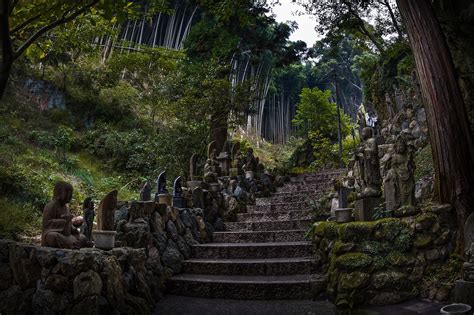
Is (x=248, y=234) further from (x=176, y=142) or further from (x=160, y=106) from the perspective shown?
(x=160, y=106)

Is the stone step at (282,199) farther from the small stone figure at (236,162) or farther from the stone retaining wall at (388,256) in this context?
the stone retaining wall at (388,256)

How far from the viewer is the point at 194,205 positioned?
27.9 feet

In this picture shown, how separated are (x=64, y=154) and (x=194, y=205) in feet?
25.2

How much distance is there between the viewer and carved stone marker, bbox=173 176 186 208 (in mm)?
7984

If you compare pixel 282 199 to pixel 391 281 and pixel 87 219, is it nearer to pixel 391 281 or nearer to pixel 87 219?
pixel 391 281

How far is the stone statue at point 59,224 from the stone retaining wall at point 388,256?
352cm

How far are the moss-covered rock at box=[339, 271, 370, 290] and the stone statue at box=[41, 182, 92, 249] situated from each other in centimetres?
347

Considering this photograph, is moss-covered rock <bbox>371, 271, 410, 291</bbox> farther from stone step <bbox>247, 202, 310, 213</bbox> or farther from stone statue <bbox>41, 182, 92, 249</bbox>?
stone step <bbox>247, 202, 310, 213</bbox>

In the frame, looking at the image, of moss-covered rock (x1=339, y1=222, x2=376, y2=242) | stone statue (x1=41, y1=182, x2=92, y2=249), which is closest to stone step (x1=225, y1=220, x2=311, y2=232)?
moss-covered rock (x1=339, y1=222, x2=376, y2=242)

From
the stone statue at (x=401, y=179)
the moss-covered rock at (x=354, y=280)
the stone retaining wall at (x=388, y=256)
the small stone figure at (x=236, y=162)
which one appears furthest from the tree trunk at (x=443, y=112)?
the small stone figure at (x=236, y=162)

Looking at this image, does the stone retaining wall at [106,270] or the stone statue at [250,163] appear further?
the stone statue at [250,163]

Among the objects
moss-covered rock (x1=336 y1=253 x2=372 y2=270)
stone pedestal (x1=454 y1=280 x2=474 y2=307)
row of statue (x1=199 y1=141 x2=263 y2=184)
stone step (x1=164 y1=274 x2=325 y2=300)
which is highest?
row of statue (x1=199 y1=141 x2=263 y2=184)

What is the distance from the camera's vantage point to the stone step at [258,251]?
6.71 metres

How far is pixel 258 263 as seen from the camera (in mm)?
Result: 6223
